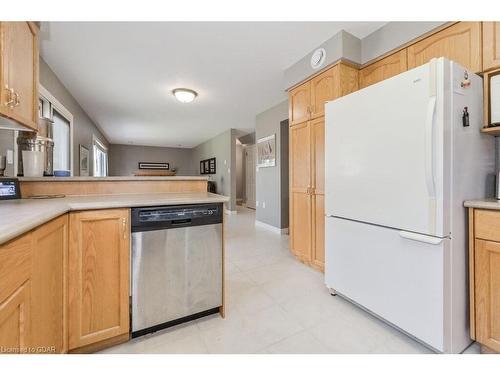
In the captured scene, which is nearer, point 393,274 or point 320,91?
point 393,274

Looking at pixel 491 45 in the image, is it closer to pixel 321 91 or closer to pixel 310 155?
pixel 321 91

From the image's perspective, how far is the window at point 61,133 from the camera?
10.4 ft

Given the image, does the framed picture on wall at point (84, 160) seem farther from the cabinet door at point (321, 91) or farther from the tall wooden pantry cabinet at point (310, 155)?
the cabinet door at point (321, 91)

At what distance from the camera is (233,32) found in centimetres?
216

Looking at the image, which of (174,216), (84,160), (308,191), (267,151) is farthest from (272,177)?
(84,160)

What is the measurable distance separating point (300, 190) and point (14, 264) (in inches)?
98.1

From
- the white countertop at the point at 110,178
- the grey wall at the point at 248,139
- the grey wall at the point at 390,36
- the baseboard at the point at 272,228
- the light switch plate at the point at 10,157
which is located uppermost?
the grey wall at the point at 248,139

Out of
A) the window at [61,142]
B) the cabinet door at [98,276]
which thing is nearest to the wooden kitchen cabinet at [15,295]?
the cabinet door at [98,276]

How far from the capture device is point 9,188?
1.43 meters

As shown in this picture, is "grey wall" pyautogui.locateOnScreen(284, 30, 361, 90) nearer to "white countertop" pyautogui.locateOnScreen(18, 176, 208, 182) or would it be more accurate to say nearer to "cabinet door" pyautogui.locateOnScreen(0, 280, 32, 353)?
"white countertop" pyautogui.locateOnScreen(18, 176, 208, 182)

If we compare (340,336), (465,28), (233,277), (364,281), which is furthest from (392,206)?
(233,277)

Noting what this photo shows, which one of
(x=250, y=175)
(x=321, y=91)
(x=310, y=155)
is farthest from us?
(x=250, y=175)

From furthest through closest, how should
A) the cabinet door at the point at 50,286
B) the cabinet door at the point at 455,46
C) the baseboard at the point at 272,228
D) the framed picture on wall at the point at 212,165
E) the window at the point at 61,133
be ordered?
the framed picture on wall at the point at 212,165, the baseboard at the point at 272,228, the window at the point at 61,133, the cabinet door at the point at 455,46, the cabinet door at the point at 50,286

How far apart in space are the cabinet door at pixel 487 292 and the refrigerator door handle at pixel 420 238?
255 mm
